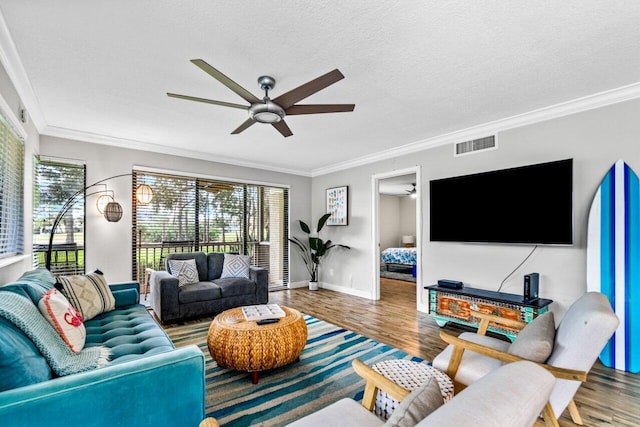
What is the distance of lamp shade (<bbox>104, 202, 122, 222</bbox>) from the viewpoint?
4.04 metres

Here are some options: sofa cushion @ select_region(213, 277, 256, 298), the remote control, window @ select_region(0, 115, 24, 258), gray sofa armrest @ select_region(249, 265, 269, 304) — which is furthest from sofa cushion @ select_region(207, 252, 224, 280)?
the remote control

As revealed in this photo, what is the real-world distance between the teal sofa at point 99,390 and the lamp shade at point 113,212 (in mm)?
2808

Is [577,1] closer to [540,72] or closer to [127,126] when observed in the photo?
[540,72]

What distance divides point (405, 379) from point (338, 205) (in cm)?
445

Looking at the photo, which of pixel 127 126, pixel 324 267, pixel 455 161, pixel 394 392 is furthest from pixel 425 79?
pixel 324 267

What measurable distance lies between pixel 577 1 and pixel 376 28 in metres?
1.12

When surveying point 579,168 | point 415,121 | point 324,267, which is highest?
point 415,121

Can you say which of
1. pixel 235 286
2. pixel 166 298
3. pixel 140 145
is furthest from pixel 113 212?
pixel 235 286

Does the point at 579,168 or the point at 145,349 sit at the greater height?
the point at 579,168

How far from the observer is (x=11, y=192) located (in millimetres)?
2557

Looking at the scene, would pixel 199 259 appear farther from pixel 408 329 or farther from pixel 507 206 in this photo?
pixel 507 206

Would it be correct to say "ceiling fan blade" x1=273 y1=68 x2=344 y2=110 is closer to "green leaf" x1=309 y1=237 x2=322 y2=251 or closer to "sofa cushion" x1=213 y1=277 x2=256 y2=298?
"sofa cushion" x1=213 y1=277 x2=256 y2=298

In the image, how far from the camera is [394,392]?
1308mm

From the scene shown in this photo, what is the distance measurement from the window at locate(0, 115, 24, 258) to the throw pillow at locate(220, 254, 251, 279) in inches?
92.6
